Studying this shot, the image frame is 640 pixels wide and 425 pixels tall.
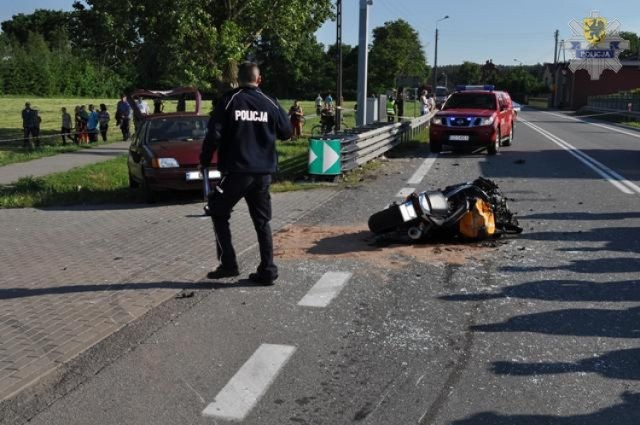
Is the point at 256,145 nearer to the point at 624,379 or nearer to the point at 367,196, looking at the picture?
the point at 624,379

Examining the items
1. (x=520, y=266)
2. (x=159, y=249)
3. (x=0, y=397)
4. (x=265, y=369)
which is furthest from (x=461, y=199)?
(x=0, y=397)

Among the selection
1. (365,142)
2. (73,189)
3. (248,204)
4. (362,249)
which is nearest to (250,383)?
(248,204)

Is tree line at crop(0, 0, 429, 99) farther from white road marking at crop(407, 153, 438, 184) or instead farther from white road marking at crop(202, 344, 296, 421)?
white road marking at crop(202, 344, 296, 421)

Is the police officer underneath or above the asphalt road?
above

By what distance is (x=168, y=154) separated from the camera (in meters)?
11.3

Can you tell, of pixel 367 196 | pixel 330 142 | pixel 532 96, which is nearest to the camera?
pixel 367 196

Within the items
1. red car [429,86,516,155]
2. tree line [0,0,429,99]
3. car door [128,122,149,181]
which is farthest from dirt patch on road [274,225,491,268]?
red car [429,86,516,155]

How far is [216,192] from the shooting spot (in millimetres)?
5957

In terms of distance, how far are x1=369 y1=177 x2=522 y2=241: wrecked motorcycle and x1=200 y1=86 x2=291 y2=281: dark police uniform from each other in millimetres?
2082

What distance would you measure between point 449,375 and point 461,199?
3.81m

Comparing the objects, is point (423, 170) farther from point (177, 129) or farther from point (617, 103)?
point (617, 103)

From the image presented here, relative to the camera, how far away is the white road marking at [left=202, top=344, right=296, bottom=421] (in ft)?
12.2

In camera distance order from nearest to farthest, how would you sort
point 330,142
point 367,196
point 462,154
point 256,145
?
point 256,145 < point 367,196 < point 330,142 < point 462,154

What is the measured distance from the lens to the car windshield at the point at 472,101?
19734 mm
